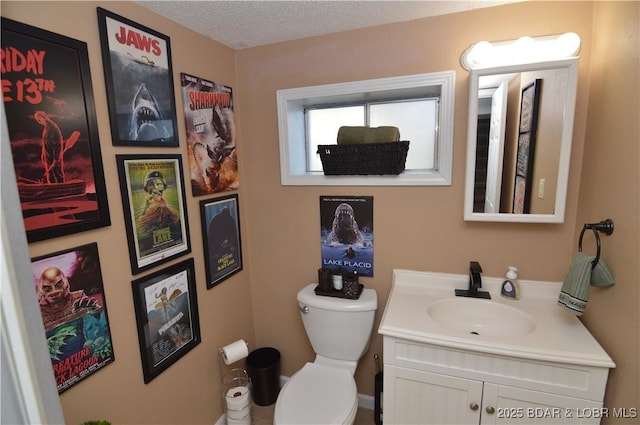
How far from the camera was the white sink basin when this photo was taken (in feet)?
4.89

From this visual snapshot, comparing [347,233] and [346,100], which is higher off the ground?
[346,100]

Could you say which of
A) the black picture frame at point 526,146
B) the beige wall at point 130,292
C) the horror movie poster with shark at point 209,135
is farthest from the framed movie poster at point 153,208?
the black picture frame at point 526,146

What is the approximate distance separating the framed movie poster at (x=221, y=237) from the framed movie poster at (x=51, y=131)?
0.58 m

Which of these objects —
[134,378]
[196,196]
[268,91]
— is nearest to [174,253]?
[196,196]

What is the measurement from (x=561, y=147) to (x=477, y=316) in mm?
877

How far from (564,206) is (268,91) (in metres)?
1.64

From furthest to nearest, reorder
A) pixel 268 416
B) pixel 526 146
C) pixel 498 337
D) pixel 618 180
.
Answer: pixel 268 416 → pixel 526 146 → pixel 498 337 → pixel 618 180

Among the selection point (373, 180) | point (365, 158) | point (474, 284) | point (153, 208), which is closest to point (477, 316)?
point (474, 284)

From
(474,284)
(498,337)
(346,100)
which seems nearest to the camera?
(498,337)

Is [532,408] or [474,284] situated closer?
[532,408]

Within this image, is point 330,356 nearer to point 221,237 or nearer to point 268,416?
point 268,416

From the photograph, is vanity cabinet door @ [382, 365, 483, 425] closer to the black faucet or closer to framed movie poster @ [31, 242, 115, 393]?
the black faucet

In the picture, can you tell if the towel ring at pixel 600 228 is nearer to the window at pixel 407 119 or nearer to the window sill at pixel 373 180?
the window sill at pixel 373 180

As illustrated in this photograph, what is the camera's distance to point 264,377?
2025mm
